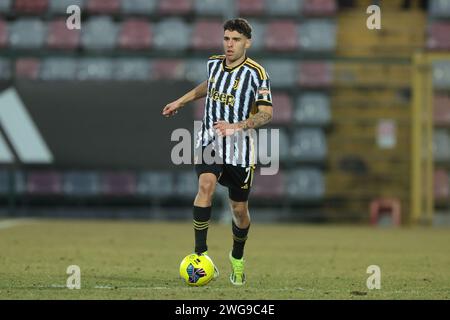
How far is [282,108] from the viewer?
55.0ft

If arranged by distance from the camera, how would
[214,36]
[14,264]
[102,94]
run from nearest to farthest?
[14,264] < [102,94] < [214,36]

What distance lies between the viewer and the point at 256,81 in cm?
761

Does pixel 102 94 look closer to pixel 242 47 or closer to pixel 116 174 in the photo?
pixel 116 174

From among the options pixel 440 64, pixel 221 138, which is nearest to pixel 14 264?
pixel 221 138

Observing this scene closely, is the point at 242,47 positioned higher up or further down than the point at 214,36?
further down

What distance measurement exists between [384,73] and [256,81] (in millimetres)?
9721

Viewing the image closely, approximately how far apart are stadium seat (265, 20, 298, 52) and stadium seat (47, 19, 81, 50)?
3105 mm

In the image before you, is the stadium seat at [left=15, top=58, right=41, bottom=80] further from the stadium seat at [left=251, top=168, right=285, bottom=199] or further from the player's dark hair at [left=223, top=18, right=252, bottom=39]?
the player's dark hair at [left=223, top=18, right=252, bottom=39]

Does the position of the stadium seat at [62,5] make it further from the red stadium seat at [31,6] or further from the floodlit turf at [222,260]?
the floodlit turf at [222,260]

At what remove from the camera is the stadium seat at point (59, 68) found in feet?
55.4

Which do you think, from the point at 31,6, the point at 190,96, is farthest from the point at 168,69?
the point at 190,96

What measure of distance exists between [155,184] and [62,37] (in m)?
2.99

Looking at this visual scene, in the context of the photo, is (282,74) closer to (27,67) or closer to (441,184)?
(441,184)

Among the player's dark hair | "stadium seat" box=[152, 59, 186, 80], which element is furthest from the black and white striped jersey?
"stadium seat" box=[152, 59, 186, 80]
